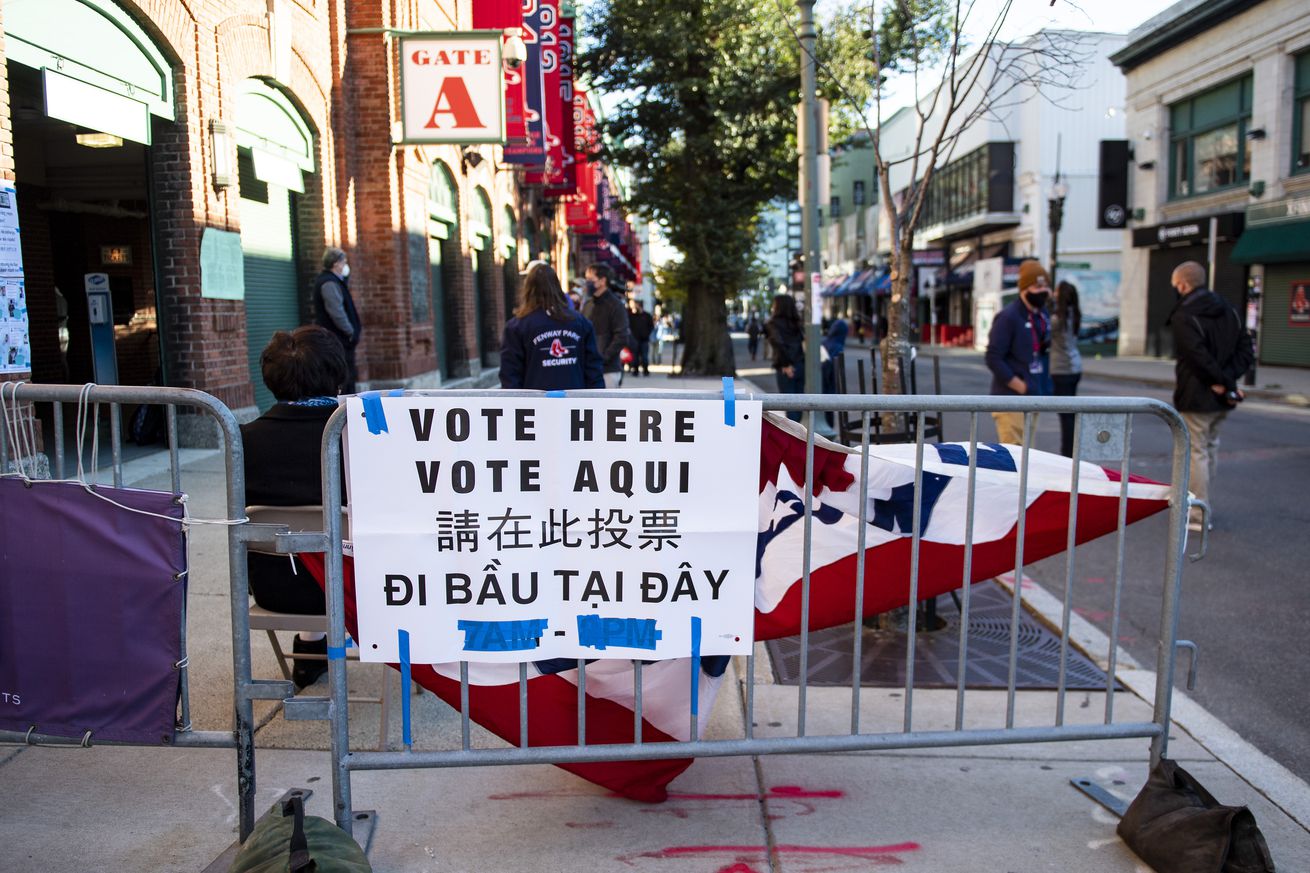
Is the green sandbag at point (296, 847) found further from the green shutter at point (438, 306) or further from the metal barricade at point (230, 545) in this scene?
the green shutter at point (438, 306)

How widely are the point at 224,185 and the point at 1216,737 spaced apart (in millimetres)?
8932

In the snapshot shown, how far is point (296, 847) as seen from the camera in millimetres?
2670

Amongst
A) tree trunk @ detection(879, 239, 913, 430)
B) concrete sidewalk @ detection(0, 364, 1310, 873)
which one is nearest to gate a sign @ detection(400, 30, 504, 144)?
tree trunk @ detection(879, 239, 913, 430)

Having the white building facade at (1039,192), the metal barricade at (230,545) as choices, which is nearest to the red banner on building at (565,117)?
the white building facade at (1039,192)

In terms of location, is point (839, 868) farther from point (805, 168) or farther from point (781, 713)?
point (805, 168)

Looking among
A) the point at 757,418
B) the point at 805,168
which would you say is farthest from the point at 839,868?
the point at 805,168

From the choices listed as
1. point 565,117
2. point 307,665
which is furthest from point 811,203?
point 565,117

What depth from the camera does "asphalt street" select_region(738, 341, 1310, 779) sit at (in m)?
4.58

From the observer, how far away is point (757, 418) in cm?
313

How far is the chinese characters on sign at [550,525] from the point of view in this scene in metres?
3.05

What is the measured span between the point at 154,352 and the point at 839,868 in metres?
13.0

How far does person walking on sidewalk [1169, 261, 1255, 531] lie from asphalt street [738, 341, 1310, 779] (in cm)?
62

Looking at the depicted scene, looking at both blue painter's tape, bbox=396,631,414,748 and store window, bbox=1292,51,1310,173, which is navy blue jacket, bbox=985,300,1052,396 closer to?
blue painter's tape, bbox=396,631,414,748

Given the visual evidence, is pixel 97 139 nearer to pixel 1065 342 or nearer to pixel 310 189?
pixel 310 189
